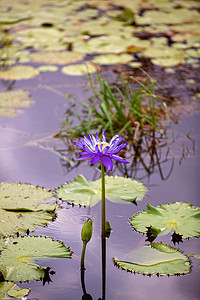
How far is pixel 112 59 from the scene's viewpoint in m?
3.97

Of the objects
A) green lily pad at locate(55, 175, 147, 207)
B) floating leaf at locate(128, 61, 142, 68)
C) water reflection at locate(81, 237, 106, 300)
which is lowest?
water reflection at locate(81, 237, 106, 300)

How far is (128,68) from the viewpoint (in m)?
3.82

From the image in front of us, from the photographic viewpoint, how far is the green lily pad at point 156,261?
5.48 feet

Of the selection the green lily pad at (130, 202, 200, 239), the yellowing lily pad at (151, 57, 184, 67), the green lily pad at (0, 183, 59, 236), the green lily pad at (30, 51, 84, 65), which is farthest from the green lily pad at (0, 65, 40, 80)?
the green lily pad at (130, 202, 200, 239)

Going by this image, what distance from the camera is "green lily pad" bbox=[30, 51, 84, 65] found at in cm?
398

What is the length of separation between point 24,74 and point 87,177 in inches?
63.1

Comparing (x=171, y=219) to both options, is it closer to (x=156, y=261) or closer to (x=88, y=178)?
(x=156, y=261)

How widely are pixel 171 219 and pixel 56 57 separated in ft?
8.29

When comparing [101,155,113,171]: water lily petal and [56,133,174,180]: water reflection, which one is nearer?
[101,155,113,171]: water lily petal

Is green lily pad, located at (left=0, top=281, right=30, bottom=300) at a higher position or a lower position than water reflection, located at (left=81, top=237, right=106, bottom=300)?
higher

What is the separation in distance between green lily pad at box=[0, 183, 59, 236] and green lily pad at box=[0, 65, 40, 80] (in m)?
1.63

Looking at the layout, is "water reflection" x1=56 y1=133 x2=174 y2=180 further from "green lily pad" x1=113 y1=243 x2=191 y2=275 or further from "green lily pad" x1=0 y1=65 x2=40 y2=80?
"green lily pad" x1=0 y1=65 x2=40 y2=80

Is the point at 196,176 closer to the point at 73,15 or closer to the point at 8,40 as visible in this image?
the point at 8,40

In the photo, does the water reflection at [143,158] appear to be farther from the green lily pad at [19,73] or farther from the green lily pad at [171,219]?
the green lily pad at [19,73]
